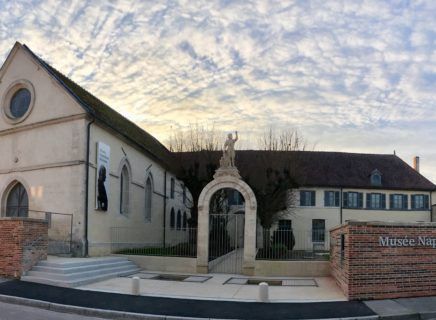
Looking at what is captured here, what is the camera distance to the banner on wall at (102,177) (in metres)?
21.9

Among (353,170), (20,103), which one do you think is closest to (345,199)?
(353,170)

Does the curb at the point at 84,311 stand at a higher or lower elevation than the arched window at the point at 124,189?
lower

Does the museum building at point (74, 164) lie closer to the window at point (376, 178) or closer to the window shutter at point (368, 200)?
the window shutter at point (368, 200)

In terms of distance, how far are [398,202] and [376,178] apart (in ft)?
9.69

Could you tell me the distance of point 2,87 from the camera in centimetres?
2427

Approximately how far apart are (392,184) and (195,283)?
31313mm

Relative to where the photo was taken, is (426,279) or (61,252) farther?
(61,252)

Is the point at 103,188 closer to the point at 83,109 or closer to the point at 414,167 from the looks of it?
the point at 83,109

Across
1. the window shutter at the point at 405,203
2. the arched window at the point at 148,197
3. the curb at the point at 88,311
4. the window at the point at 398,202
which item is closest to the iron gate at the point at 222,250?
the arched window at the point at 148,197

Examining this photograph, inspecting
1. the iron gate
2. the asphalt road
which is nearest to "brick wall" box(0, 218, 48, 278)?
the asphalt road

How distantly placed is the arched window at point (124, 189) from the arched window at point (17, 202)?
16.9 feet

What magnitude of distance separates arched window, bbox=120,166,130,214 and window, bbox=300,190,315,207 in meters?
19.7

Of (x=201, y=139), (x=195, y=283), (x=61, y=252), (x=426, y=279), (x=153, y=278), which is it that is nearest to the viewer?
(x=426, y=279)

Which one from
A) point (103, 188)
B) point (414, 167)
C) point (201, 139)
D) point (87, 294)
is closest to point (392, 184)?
point (414, 167)
